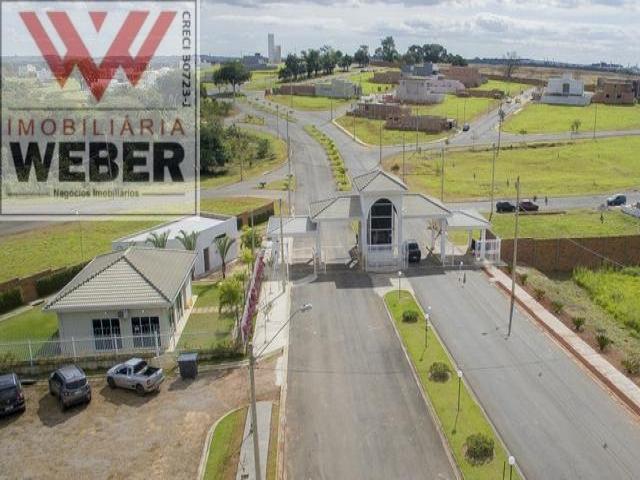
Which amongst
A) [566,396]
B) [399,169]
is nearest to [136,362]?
[566,396]

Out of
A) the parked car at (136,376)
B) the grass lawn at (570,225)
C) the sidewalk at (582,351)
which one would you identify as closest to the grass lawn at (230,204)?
the grass lawn at (570,225)

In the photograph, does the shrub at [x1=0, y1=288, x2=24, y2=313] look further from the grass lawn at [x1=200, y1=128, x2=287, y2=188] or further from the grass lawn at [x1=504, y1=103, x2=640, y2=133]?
the grass lawn at [x1=504, y1=103, x2=640, y2=133]

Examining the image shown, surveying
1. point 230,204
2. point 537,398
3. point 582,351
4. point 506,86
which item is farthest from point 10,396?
point 506,86

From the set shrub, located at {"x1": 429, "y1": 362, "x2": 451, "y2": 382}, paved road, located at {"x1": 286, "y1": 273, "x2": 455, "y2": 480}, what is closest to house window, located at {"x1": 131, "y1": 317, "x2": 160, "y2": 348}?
paved road, located at {"x1": 286, "y1": 273, "x2": 455, "y2": 480}

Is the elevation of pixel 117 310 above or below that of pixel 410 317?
above

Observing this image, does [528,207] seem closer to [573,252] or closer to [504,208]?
[504,208]

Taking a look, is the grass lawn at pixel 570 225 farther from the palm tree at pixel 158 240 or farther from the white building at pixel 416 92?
the white building at pixel 416 92
